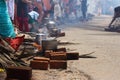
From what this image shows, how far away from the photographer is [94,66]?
8422mm

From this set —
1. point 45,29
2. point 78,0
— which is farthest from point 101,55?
point 78,0

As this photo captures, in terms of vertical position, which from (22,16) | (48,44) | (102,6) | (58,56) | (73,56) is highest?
(22,16)

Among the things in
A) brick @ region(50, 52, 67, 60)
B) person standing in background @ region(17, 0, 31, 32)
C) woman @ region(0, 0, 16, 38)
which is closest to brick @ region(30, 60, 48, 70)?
brick @ region(50, 52, 67, 60)

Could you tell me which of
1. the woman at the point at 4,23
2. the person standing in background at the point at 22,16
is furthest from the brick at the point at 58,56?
the person standing in background at the point at 22,16

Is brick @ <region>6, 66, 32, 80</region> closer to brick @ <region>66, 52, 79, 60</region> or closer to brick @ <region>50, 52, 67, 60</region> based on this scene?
brick @ <region>50, 52, 67, 60</region>

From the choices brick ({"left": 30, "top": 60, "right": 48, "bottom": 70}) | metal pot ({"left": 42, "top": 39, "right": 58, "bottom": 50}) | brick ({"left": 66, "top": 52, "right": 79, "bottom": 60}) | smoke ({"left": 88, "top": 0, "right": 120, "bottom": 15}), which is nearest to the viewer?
brick ({"left": 30, "top": 60, "right": 48, "bottom": 70})

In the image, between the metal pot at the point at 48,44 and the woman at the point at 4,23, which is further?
the woman at the point at 4,23

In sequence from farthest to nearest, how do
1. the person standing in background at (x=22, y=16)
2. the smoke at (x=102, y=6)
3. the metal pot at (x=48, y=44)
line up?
the smoke at (x=102, y=6)
the person standing in background at (x=22, y=16)
the metal pot at (x=48, y=44)

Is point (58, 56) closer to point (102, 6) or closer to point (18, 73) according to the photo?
point (18, 73)

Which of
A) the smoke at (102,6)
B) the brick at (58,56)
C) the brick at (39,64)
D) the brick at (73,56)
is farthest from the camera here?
the smoke at (102,6)

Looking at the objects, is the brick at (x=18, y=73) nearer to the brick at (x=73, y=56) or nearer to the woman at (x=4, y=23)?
the brick at (x=73, y=56)

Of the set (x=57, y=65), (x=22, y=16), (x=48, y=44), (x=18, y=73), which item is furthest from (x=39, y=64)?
(x=22, y=16)

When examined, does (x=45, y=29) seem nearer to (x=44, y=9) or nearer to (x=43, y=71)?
(x=44, y=9)

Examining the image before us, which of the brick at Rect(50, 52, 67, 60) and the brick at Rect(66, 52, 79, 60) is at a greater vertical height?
the brick at Rect(50, 52, 67, 60)
